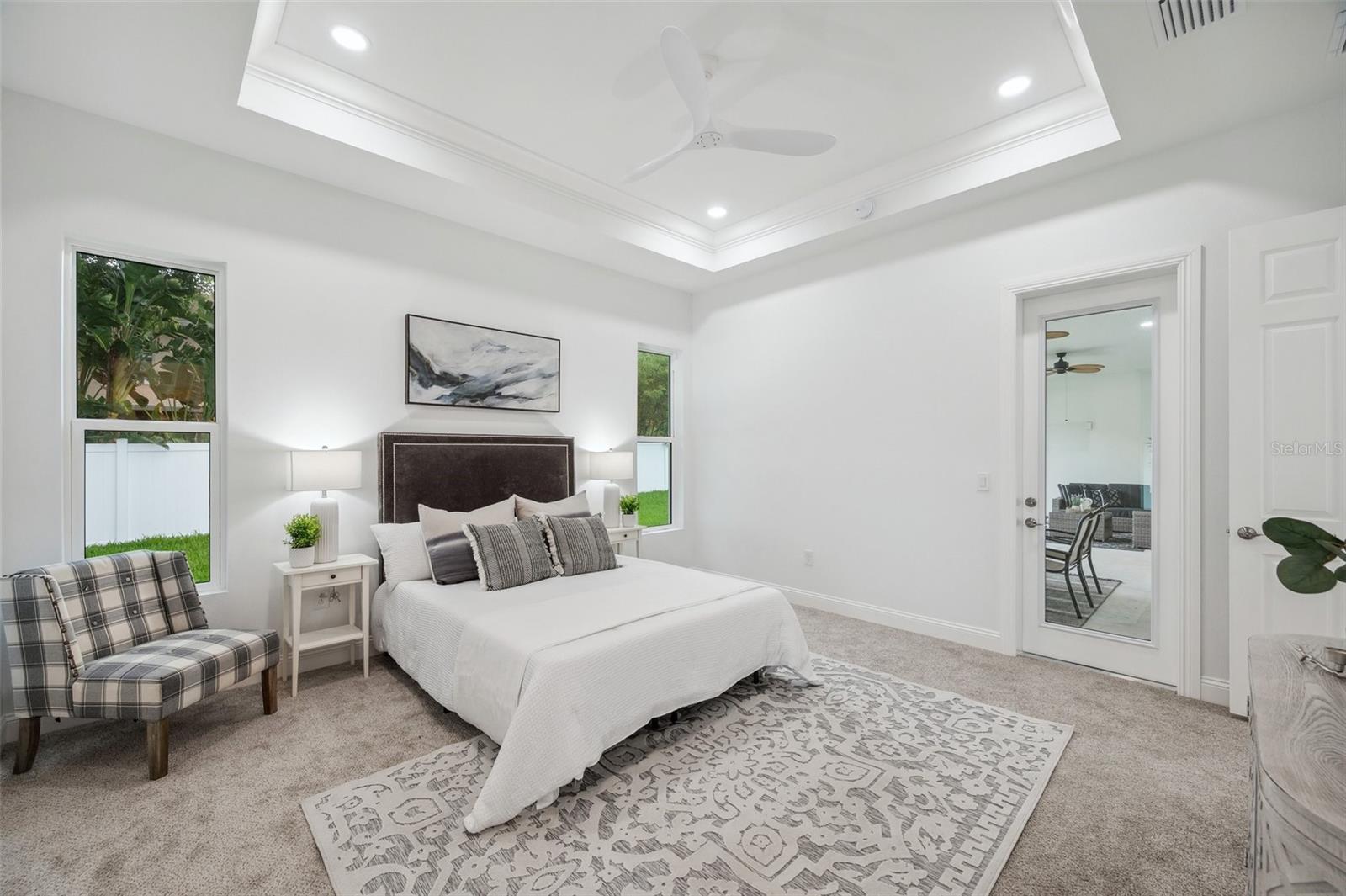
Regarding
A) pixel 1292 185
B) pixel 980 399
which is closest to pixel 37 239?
pixel 980 399

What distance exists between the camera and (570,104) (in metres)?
3.04

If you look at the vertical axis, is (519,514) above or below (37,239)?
below

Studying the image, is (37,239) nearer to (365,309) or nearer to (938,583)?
(365,309)

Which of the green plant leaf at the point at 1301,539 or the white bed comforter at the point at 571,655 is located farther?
the white bed comforter at the point at 571,655

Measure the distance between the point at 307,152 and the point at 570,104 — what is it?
1.43 metres

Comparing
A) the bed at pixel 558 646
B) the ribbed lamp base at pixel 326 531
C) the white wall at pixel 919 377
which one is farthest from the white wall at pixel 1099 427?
the ribbed lamp base at pixel 326 531

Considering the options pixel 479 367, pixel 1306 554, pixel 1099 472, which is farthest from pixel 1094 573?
A: pixel 479 367

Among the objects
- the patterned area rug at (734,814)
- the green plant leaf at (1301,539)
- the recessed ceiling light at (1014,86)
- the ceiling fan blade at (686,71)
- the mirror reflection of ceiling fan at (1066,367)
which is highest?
the recessed ceiling light at (1014,86)

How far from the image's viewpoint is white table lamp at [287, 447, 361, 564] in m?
3.02

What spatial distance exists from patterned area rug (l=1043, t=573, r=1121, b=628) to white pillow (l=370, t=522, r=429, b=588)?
12.4ft

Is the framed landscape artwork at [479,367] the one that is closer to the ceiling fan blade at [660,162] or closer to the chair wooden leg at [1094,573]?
the ceiling fan blade at [660,162]

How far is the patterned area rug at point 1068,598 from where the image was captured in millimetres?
3369

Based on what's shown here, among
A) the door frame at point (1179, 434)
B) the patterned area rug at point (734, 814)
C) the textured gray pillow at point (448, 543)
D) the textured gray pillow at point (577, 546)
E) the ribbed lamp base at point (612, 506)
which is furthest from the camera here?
the ribbed lamp base at point (612, 506)

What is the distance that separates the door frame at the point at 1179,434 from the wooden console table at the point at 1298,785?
7.10 ft
